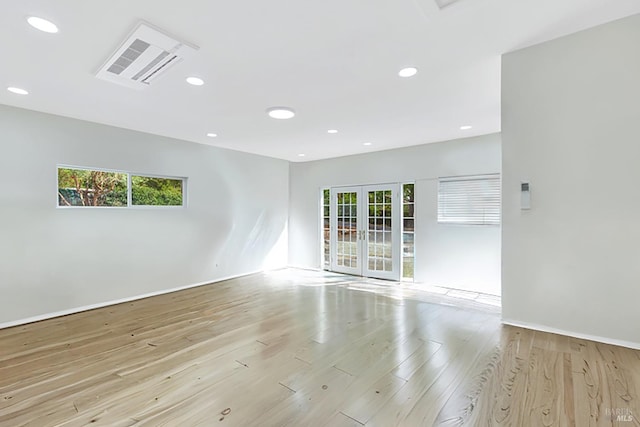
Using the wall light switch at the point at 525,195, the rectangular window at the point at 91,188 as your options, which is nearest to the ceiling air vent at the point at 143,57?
the rectangular window at the point at 91,188

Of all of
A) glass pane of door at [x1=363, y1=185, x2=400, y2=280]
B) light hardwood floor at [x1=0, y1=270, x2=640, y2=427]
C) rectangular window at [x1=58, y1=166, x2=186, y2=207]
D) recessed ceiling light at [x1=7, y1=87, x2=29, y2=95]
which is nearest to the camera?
light hardwood floor at [x1=0, y1=270, x2=640, y2=427]

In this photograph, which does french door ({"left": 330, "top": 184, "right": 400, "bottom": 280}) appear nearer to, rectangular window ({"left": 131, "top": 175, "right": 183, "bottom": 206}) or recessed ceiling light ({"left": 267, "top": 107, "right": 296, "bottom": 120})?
→ recessed ceiling light ({"left": 267, "top": 107, "right": 296, "bottom": 120})

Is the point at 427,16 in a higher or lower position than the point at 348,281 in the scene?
higher

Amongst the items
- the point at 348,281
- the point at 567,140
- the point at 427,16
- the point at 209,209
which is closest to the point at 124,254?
the point at 209,209

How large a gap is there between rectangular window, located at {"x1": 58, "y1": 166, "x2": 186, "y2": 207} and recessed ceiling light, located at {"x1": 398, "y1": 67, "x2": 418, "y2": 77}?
4154 mm

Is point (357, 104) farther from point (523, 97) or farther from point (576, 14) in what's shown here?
point (576, 14)

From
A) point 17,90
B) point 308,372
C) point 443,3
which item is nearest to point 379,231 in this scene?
point 308,372

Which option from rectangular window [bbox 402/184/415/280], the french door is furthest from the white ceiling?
the french door

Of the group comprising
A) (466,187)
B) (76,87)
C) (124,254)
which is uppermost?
(76,87)

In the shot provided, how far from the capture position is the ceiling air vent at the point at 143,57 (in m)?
2.10

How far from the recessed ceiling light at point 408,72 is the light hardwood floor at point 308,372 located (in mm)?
2605

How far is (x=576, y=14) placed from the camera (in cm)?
206

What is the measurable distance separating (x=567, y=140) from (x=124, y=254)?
5.61 metres

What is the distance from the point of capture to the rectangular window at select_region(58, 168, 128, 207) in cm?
391
